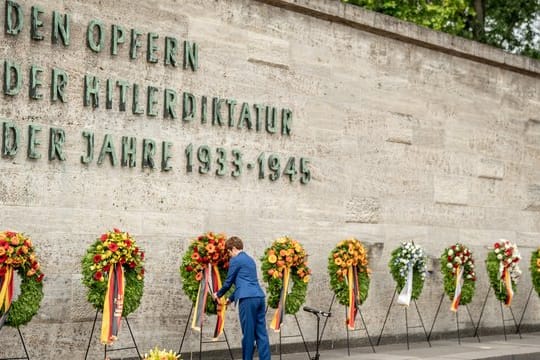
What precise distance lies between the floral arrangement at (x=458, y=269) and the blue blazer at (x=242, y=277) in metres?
5.66

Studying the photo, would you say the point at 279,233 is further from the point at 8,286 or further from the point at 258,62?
the point at 8,286

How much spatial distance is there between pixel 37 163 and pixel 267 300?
385 cm

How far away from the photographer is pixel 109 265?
12695 mm

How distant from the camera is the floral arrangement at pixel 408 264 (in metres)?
17.5

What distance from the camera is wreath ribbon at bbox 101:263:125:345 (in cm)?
1274

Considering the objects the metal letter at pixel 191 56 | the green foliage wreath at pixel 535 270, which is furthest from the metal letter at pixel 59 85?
the green foliage wreath at pixel 535 270

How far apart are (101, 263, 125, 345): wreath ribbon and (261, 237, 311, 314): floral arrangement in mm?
2624

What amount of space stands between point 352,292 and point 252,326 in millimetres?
2809

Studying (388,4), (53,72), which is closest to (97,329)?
(53,72)

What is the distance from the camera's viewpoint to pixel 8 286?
466 inches

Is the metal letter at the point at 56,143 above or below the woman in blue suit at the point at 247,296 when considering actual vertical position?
above

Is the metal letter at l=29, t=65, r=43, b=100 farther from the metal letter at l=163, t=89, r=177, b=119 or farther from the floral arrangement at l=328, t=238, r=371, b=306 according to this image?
the floral arrangement at l=328, t=238, r=371, b=306

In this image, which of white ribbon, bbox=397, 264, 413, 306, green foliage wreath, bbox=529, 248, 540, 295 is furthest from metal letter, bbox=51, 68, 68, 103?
green foliage wreath, bbox=529, 248, 540, 295

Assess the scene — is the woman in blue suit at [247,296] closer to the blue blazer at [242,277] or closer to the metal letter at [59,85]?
the blue blazer at [242,277]
